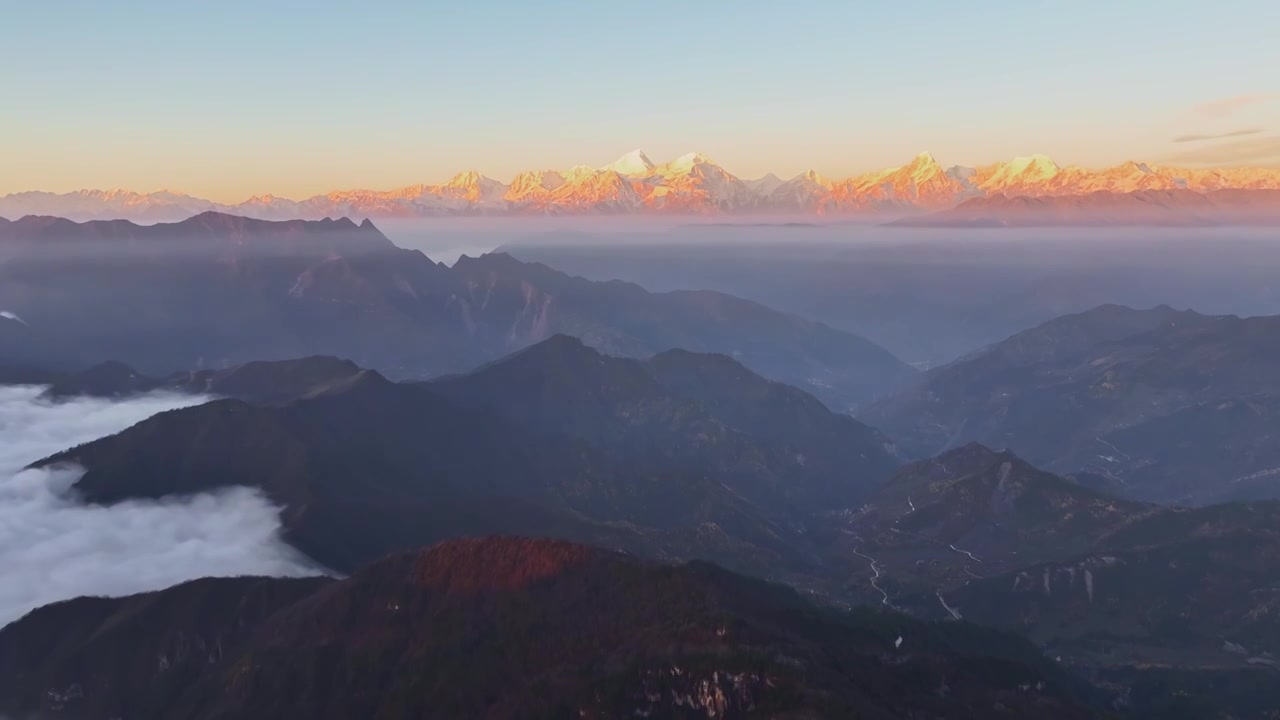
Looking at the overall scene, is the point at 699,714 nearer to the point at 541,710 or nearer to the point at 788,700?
the point at 788,700

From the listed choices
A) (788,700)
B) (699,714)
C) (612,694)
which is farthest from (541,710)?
(788,700)

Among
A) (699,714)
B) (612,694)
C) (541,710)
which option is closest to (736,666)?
(699,714)

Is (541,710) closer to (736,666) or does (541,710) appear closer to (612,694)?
(612,694)

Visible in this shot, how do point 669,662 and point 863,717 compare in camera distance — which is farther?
point 669,662

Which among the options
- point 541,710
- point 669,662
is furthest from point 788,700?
point 541,710

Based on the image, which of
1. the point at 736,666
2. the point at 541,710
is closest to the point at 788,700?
the point at 736,666

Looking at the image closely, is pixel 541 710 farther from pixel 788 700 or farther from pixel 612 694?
pixel 788 700

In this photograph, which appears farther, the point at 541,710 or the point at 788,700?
the point at 541,710
